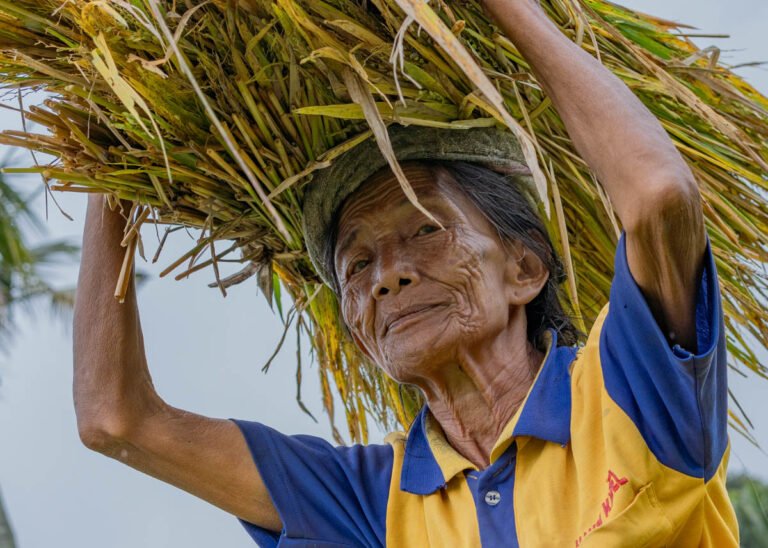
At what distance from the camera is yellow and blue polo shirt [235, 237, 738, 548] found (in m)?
1.83

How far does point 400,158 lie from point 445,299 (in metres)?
0.32

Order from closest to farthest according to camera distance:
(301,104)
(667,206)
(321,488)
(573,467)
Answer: (667,206) < (573,467) < (301,104) < (321,488)

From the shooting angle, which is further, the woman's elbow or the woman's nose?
the woman's nose

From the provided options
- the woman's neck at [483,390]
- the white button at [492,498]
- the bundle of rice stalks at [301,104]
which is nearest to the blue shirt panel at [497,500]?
the white button at [492,498]

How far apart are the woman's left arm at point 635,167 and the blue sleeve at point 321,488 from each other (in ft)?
2.44

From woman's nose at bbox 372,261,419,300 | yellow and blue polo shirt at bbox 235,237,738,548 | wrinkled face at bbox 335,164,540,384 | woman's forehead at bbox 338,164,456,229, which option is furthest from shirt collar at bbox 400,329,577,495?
woman's forehead at bbox 338,164,456,229

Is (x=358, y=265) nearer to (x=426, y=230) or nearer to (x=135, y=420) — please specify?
(x=426, y=230)

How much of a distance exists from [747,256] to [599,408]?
0.55 metres

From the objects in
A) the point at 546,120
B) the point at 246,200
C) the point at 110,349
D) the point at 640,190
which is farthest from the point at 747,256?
the point at 110,349

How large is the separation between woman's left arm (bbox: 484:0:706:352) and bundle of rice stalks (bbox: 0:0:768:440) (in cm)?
13

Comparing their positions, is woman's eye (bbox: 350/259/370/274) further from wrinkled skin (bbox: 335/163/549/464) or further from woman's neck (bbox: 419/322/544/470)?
woman's neck (bbox: 419/322/544/470)

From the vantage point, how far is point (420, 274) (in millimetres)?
2318

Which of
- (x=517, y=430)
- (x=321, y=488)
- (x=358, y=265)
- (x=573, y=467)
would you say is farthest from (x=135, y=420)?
(x=573, y=467)

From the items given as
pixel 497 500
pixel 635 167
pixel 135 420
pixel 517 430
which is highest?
pixel 635 167
